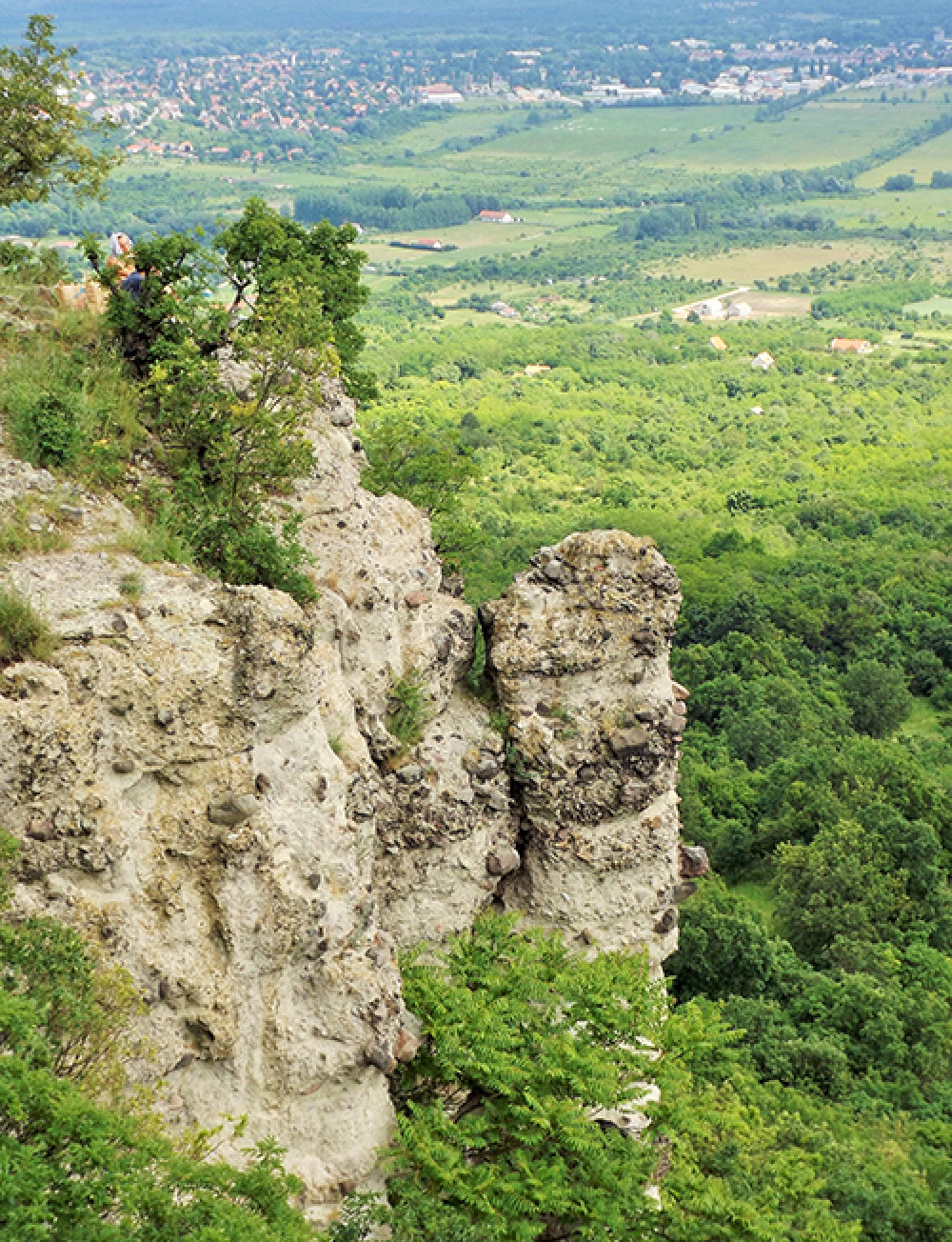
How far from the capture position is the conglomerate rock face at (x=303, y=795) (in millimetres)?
16984

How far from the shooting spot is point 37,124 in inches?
1006

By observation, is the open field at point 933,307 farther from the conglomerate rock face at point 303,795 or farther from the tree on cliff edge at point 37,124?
the conglomerate rock face at point 303,795

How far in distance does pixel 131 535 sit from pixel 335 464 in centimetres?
544

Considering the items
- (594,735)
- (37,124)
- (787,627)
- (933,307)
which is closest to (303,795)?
(594,735)

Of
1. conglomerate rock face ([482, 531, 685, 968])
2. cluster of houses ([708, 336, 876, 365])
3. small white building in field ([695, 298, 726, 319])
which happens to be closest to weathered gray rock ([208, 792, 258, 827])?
conglomerate rock face ([482, 531, 685, 968])

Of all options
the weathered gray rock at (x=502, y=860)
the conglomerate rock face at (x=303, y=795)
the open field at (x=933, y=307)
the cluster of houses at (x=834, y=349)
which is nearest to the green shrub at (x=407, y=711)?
the conglomerate rock face at (x=303, y=795)

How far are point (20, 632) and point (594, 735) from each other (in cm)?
1050

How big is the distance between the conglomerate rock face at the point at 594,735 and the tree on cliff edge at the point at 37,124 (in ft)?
39.6

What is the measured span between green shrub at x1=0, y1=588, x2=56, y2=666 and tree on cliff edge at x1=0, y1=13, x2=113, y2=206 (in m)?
12.1

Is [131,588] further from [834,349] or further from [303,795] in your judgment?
[834,349]

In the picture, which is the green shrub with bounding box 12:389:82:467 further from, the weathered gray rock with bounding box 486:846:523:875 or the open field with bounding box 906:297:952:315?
the open field with bounding box 906:297:952:315

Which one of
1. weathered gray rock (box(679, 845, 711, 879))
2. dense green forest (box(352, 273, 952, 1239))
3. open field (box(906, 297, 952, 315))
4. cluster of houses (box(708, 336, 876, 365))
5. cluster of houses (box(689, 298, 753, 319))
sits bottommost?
dense green forest (box(352, 273, 952, 1239))

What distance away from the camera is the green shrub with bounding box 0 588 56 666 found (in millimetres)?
16812

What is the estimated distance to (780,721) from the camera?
63.6m
